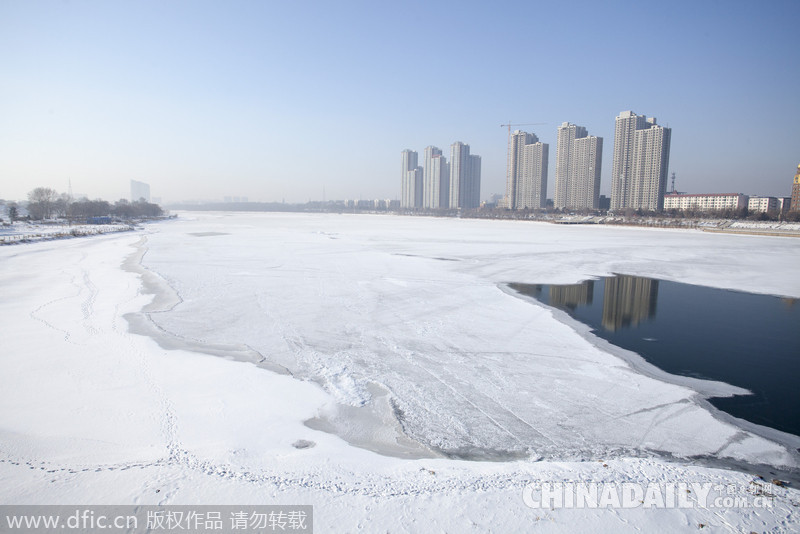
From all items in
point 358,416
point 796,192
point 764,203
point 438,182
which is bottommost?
point 358,416

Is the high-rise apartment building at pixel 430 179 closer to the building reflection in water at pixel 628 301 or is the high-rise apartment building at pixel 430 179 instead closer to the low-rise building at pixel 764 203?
the low-rise building at pixel 764 203

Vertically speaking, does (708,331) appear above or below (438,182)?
below

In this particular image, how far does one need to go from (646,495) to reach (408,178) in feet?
519

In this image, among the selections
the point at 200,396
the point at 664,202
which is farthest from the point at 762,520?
the point at 664,202

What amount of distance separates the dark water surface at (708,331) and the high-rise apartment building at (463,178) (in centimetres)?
12574

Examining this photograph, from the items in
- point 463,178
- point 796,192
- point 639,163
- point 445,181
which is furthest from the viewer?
point 445,181

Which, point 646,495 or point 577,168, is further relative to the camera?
point 577,168

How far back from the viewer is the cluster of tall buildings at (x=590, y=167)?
82.7 metres

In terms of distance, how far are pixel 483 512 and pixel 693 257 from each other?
18.5m

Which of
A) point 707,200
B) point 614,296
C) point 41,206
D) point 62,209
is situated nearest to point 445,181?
point 707,200

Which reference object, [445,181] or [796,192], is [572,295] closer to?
[796,192]

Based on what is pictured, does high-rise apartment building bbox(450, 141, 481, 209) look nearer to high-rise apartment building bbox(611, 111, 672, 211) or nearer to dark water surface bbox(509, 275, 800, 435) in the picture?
high-rise apartment building bbox(611, 111, 672, 211)

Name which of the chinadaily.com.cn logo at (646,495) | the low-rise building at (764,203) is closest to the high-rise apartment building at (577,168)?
the low-rise building at (764,203)

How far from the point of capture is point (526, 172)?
112m
